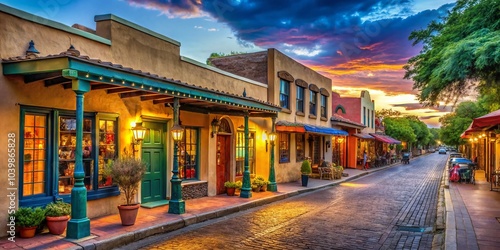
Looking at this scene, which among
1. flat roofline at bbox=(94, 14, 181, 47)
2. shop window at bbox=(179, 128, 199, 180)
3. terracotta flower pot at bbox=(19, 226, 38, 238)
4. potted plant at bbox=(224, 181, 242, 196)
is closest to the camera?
terracotta flower pot at bbox=(19, 226, 38, 238)

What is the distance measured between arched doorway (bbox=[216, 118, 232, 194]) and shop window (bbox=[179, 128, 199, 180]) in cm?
129

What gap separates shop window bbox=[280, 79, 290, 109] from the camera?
19.3m

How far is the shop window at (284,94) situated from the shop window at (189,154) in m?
7.00

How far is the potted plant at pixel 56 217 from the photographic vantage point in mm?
7504

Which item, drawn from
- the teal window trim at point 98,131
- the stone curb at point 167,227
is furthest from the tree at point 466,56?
the teal window trim at point 98,131

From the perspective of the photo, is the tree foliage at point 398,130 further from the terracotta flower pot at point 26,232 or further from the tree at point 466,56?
the terracotta flower pot at point 26,232

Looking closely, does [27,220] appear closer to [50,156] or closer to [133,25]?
[50,156]

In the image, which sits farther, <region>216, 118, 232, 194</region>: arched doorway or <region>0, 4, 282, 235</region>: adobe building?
<region>216, 118, 232, 194</region>: arched doorway

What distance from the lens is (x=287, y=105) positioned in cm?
1983

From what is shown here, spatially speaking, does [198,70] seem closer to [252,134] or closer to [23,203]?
[252,134]

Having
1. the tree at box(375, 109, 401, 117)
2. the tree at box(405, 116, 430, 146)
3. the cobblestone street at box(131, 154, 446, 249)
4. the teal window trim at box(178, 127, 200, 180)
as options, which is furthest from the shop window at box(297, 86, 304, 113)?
the tree at box(405, 116, 430, 146)

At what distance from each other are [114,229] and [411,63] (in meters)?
11.0

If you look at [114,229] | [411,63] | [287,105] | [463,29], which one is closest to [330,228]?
[114,229]

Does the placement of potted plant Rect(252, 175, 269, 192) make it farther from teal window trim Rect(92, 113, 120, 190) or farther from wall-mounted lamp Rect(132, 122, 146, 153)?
teal window trim Rect(92, 113, 120, 190)
